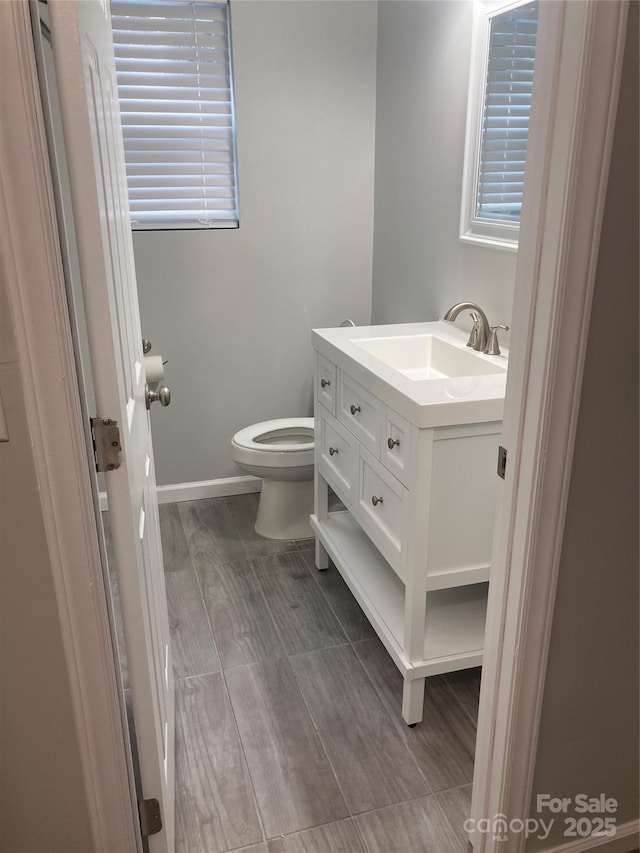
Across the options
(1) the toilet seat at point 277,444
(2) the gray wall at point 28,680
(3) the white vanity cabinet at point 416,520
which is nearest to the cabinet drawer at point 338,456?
(3) the white vanity cabinet at point 416,520

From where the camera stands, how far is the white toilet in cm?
272

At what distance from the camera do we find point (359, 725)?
1.89 metres

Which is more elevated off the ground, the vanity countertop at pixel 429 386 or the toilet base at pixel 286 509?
the vanity countertop at pixel 429 386

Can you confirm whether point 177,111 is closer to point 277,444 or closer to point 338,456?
point 277,444

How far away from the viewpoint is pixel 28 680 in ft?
3.58

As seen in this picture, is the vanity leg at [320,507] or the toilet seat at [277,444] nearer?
the vanity leg at [320,507]

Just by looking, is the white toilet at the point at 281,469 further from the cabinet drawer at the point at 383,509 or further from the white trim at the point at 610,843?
the white trim at the point at 610,843

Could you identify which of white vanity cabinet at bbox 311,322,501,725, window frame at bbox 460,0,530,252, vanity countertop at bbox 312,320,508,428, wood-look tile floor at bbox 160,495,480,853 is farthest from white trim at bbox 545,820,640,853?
window frame at bbox 460,0,530,252

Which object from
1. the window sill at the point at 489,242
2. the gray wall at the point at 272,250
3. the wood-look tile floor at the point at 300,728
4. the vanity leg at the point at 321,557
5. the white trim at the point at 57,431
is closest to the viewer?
the white trim at the point at 57,431

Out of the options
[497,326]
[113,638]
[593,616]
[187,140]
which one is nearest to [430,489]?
[593,616]

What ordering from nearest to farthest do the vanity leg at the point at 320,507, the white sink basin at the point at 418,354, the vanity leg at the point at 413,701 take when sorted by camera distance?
the vanity leg at the point at 413,701 → the white sink basin at the point at 418,354 → the vanity leg at the point at 320,507

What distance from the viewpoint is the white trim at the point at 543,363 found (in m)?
0.95

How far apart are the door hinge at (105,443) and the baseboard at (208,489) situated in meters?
2.23

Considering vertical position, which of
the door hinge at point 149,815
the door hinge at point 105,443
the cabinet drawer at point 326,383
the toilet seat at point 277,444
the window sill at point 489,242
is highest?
the window sill at point 489,242
